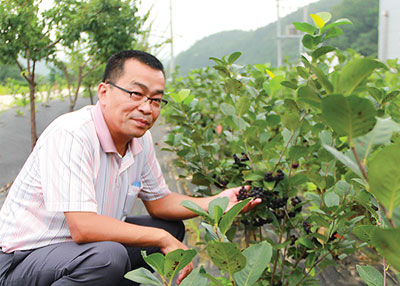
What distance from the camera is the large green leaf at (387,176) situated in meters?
0.47

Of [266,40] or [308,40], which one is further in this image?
[266,40]

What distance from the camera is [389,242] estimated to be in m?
0.52

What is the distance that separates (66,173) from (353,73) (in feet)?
4.27

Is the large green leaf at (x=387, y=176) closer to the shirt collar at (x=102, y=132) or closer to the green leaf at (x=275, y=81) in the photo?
the green leaf at (x=275, y=81)

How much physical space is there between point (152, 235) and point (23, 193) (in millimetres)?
590

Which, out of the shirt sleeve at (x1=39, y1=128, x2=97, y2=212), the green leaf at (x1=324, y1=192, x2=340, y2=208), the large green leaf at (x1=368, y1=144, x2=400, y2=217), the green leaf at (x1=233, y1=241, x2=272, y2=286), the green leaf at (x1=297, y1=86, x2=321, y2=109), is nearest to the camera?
the large green leaf at (x1=368, y1=144, x2=400, y2=217)

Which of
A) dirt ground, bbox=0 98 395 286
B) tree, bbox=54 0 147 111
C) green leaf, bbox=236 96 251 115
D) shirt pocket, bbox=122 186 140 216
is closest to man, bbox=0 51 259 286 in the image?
shirt pocket, bbox=122 186 140 216

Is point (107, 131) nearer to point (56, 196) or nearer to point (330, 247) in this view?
point (56, 196)

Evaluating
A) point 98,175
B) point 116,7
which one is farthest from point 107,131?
point 116,7

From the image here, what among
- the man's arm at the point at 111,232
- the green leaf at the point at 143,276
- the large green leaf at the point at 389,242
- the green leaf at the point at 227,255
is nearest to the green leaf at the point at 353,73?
the large green leaf at the point at 389,242

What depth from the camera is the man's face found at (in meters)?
1.68

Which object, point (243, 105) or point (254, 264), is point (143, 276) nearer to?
point (254, 264)

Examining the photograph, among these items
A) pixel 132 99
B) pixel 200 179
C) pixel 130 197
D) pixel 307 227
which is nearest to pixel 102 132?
pixel 132 99

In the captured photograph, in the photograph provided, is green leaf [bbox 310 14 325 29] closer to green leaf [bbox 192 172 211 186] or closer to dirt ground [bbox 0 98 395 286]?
green leaf [bbox 192 172 211 186]
